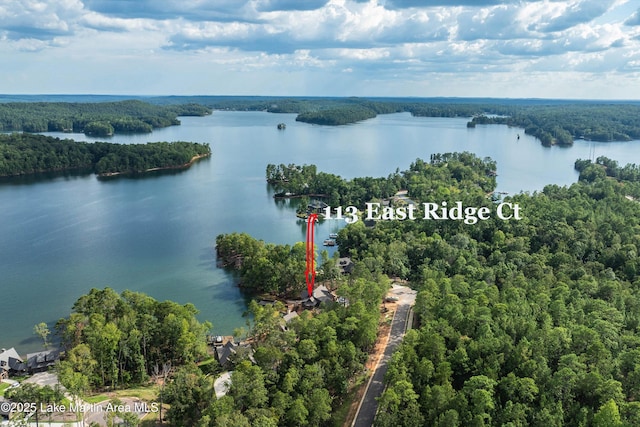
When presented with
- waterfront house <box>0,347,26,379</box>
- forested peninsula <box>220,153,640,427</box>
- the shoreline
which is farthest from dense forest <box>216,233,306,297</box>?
the shoreline

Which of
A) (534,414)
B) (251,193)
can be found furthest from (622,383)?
(251,193)

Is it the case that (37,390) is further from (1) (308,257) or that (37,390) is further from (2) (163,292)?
(1) (308,257)

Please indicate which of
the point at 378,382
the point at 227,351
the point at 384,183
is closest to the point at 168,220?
the point at 384,183

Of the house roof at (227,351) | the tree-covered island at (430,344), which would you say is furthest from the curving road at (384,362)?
the house roof at (227,351)

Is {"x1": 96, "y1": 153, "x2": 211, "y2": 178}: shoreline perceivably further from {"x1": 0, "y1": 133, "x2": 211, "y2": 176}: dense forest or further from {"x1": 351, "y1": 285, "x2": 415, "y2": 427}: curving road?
{"x1": 351, "y1": 285, "x2": 415, "y2": 427}: curving road

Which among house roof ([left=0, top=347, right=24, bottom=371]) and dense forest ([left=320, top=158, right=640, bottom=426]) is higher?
dense forest ([left=320, top=158, right=640, bottom=426])
